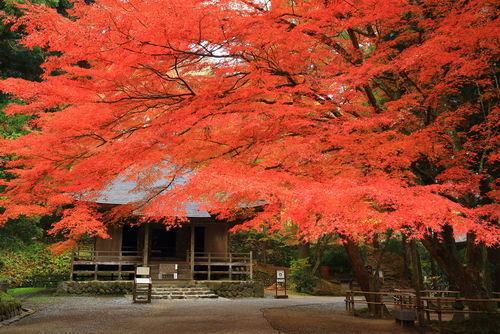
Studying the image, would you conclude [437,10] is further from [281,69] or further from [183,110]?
[183,110]

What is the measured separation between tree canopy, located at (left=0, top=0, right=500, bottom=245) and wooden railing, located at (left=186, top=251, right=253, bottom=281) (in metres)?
10.1

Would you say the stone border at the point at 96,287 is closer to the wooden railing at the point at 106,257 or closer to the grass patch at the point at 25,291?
the wooden railing at the point at 106,257

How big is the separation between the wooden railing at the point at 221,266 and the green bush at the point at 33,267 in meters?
6.15

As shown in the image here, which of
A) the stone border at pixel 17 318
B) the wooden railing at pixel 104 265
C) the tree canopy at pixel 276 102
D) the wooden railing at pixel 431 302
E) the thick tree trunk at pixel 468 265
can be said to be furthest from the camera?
the wooden railing at pixel 104 265

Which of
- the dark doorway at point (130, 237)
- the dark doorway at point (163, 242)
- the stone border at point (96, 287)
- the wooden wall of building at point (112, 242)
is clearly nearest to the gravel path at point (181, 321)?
the stone border at point (96, 287)

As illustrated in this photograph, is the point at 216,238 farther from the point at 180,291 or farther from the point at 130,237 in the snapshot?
the point at 130,237

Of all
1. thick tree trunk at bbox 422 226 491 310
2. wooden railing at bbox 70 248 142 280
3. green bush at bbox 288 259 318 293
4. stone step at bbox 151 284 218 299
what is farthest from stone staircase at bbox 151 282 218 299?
thick tree trunk at bbox 422 226 491 310

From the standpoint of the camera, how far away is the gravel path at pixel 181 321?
8469mm

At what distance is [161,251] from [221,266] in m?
3.56

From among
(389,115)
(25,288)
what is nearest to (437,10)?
(389,115)

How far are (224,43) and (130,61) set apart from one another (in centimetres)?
155

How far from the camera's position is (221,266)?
19.7 meters

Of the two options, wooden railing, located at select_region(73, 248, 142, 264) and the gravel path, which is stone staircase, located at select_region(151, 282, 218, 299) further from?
the gravel path

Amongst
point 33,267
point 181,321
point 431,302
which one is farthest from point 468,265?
point 33,267
